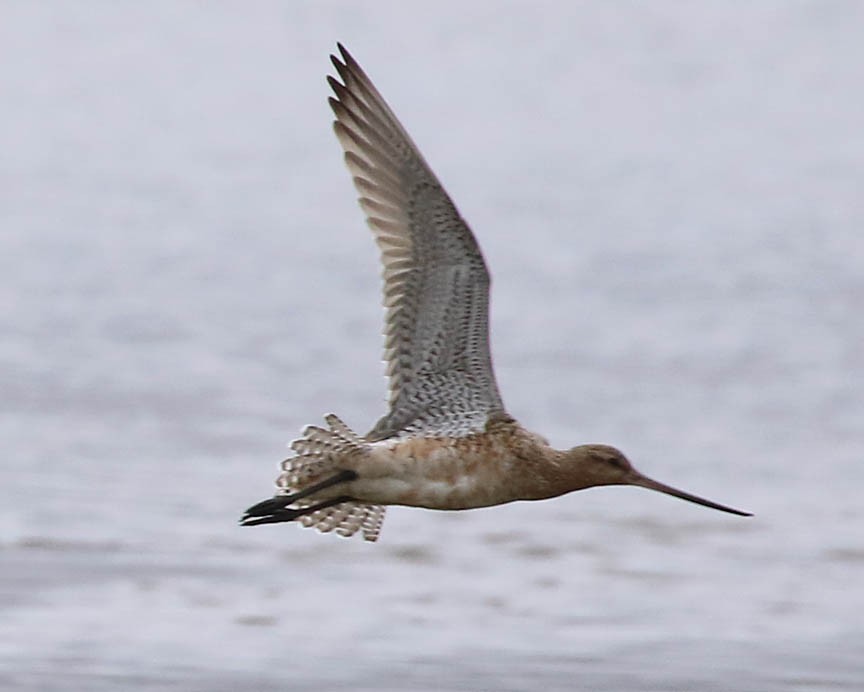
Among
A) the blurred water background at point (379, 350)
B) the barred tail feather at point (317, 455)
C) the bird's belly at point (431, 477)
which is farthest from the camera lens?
the blurred water background at point (379, 350)

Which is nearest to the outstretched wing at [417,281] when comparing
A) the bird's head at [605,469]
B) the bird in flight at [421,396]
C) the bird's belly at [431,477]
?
the bird in flight at [421,396]

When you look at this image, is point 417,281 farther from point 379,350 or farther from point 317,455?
point 379,350

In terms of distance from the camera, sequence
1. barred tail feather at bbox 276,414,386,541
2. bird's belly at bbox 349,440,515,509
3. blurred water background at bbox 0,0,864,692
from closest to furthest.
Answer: bird's belly at bbox 349,440,515,509, barred tail feather at bbox 276,414,386,541, blurred water background at bbox 0,0,864,692

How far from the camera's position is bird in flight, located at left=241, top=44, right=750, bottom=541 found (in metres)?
6.27

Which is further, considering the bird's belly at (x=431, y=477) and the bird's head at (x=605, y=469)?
the bird's head at (x=605, y=469)

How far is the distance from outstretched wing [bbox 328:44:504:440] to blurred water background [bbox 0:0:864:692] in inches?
71.9

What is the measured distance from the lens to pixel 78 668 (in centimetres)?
811

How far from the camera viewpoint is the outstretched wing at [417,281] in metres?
6.38

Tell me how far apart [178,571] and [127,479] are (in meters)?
1.17

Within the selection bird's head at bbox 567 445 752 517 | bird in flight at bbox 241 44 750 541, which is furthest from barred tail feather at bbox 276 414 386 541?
bird's head at bbox 567 445 752 517

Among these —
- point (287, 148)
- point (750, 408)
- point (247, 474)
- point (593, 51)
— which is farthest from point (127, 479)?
point (593, 51)

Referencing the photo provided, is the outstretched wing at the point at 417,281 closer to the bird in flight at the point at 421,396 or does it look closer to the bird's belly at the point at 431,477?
the bird in flight at the point at 421,396

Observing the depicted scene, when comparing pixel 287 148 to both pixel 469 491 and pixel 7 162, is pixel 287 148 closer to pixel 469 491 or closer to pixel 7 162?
pixel 7 162

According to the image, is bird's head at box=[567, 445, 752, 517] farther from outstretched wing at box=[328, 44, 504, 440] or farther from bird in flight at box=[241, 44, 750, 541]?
outstretched wing at box=[328, 44, 504, 440]
